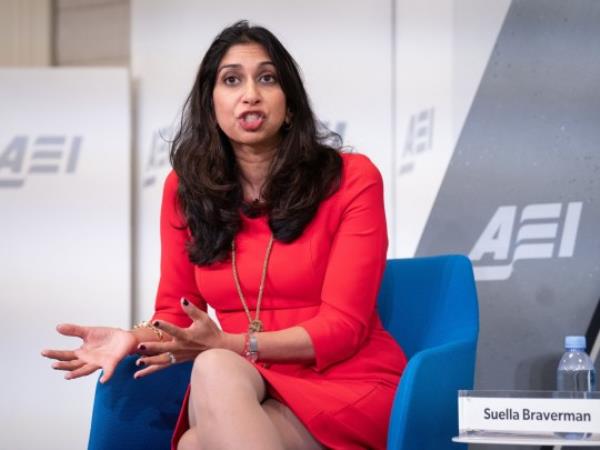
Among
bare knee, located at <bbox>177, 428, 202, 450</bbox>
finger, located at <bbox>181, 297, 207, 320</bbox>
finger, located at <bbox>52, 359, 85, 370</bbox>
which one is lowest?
bare knee, located at <bbox>177, 428, 202, 450</bbox>

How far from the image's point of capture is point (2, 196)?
367cm

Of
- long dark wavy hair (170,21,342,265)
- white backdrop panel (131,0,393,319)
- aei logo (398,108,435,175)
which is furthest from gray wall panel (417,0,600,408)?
long dark wavy hair (170,21,342,265)

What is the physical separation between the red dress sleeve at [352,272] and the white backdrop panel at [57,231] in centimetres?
146

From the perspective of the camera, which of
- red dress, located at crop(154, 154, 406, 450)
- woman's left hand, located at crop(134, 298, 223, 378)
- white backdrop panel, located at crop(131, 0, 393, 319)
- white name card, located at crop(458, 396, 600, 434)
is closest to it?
white name card, located at crop(458, 396, 600, 434)

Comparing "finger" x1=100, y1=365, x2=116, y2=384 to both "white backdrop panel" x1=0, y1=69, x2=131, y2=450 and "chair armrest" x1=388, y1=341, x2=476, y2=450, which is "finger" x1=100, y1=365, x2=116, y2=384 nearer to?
"chair armrest" x1=388, y1=341, x2=476, y2=450

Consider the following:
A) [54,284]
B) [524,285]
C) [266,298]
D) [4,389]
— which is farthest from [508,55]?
[4,389]

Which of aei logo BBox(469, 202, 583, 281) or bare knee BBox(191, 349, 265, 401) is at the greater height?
aei logo BBox(469, 202, 583, 281)

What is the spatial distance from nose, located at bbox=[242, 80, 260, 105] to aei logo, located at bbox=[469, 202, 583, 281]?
1.31 m

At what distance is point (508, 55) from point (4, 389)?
2146 millimetres

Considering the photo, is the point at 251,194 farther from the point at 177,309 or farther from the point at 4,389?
the point at 4,389

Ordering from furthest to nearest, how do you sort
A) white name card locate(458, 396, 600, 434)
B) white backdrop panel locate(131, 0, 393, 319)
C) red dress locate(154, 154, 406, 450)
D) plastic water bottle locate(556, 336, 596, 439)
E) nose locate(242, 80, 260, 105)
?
white backdrop panel locate(131, 0, 393, 319) → plastic water bottle locate(556, 336, 596, 439) → nose locate(242, 80, 260, 105) → red dress locate(154, 154, 406, 450) → white name card locate(458, 396, 600, 434)

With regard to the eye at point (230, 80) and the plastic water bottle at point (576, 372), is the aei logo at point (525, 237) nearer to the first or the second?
the plastic water bottle at point (576, 372)

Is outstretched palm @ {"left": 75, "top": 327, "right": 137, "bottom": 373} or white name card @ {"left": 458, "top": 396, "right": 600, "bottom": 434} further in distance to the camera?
outstretched palm @ {"left": 75, "top": 327, "right": 137, "bottom": 373}

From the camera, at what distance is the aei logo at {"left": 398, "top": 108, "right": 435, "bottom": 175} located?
356cm
